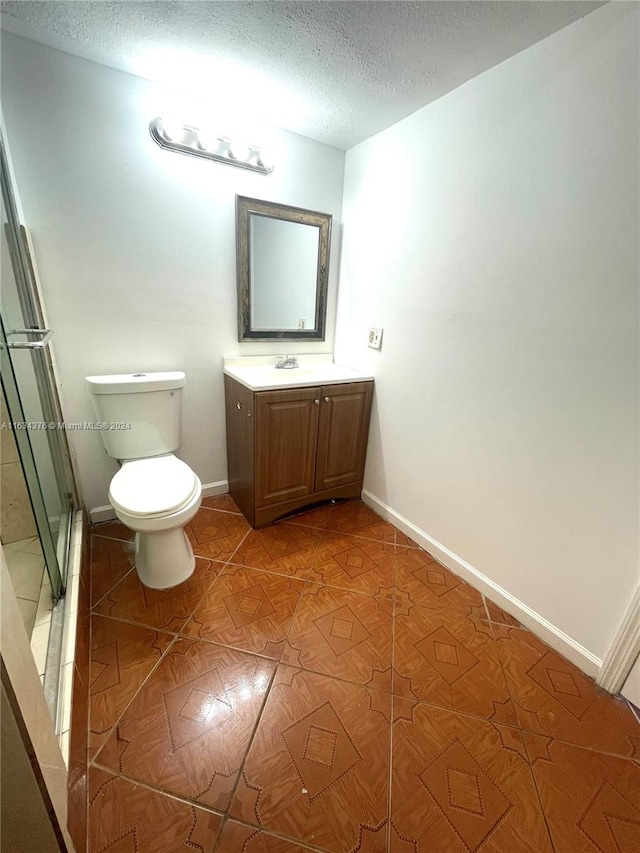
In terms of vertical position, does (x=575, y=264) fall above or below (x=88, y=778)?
above

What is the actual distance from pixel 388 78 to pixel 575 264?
3.48 feet

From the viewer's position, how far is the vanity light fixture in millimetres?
1578

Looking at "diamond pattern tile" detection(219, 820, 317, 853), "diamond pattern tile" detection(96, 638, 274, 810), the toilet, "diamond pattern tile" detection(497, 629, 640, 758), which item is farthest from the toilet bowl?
"diamond pattern tile" detection(497, 629, 640, 758)

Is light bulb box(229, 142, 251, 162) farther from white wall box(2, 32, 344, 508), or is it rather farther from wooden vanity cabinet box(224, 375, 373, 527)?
wooden vanity cabinet box(224, 375, 373, 527)

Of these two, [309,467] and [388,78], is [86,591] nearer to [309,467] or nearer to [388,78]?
[309,467]

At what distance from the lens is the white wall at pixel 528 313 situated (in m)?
1.06

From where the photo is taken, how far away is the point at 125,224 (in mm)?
1632

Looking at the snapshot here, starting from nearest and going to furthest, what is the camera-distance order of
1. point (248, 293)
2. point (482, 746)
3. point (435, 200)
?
point (482, 746)
point (435, 200)
point (248, 293)

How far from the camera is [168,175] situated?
5.45 feet

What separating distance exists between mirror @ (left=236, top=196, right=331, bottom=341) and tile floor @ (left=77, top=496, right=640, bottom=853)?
4.57 feet

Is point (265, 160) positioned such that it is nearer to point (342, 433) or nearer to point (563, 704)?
point (342, 433)

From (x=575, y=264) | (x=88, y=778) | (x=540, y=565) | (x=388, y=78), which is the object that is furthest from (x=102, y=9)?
(x=540, y=565)

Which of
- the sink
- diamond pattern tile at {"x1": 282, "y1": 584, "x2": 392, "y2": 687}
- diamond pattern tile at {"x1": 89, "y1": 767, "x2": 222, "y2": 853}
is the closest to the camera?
diamond pattern tile at {"x1": 89, "y1": 767, "x2": 222, "y2": 853}

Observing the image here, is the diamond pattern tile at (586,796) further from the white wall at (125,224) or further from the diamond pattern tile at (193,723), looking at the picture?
the white wall at (125,224)
